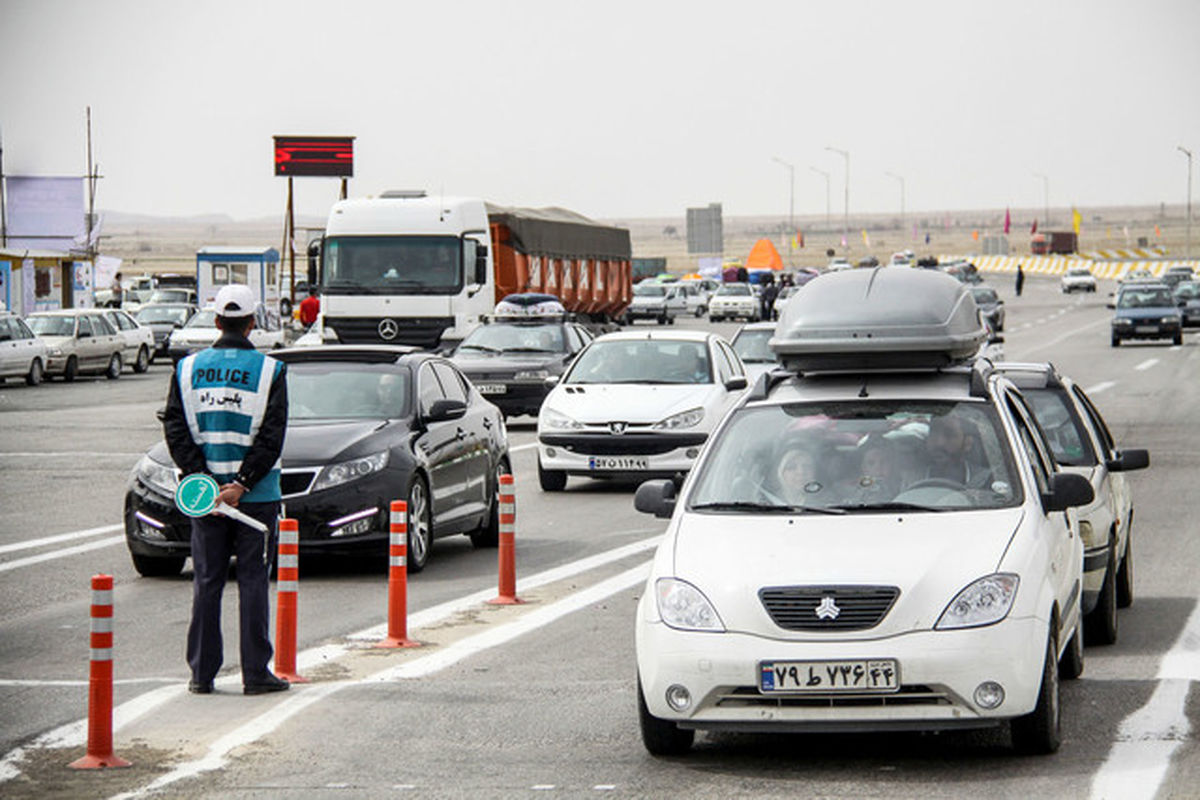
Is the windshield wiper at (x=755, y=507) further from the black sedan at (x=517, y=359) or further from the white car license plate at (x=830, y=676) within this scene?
the black sedan at (x=517, y=359)

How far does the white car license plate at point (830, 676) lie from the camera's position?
25.7 ft

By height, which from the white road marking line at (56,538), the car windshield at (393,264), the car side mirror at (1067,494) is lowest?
the white road marking line at (56,538)

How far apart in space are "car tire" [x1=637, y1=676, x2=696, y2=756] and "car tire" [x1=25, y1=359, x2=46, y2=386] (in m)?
40.0

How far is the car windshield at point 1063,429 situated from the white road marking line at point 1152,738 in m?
1.49

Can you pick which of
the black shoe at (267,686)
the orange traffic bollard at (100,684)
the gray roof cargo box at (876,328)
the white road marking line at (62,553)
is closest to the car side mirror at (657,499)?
the gray roof cargo box at (876,328)

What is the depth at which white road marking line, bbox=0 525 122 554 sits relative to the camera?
17319mm

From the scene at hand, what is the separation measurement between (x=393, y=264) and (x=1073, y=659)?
1074 inches

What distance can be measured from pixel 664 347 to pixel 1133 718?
14.6 m

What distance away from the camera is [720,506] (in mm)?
8867

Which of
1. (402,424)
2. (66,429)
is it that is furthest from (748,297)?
(402,424)

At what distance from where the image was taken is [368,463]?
14.9 m

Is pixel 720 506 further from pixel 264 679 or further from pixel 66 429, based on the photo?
pixel 66 429

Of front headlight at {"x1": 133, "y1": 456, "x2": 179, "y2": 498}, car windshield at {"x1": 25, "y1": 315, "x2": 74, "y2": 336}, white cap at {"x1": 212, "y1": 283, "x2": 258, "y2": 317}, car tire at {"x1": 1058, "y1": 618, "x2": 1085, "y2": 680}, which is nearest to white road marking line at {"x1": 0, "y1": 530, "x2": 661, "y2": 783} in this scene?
white cap at {"x1": 212, "y1": 283, "x2": 258, "y2": 317}

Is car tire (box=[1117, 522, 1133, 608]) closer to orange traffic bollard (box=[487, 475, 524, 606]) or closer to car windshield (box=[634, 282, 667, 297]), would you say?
orange traffic bollard (box=[487, 475, 524, 606])
